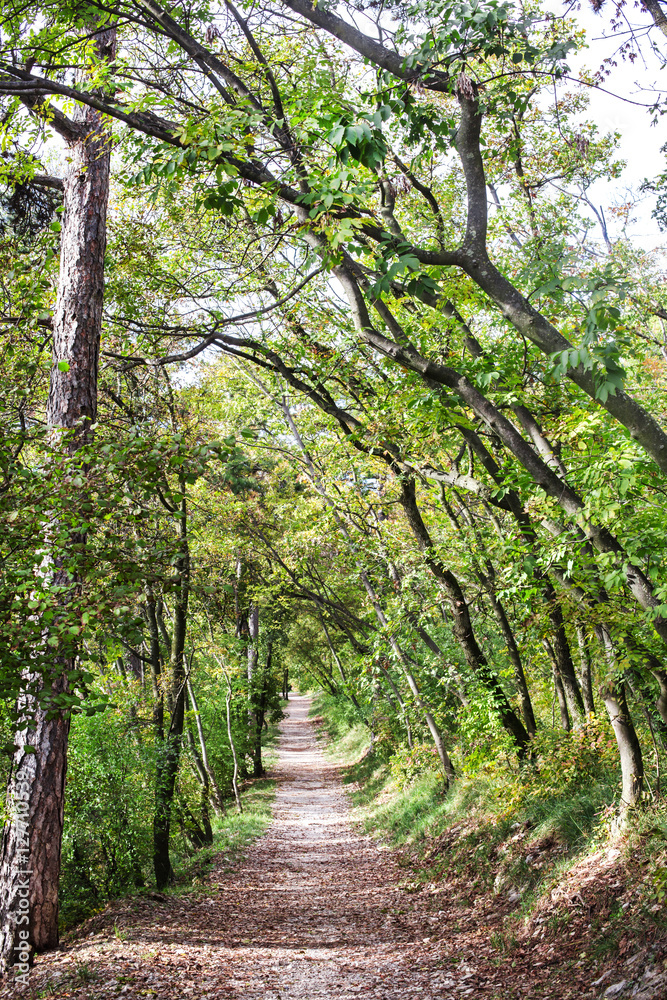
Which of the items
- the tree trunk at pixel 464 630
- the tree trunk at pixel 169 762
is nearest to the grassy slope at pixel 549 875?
the tree trunk at pixel 464 630

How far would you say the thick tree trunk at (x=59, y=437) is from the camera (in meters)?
5.56

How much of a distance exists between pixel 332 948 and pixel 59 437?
610 cm

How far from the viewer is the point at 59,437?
4.86 meters

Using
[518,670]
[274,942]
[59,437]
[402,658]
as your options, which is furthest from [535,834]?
[59,437]

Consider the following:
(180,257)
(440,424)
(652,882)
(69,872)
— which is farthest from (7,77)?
(69,872)

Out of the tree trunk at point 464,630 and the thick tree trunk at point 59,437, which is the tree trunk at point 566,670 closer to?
the tree trunk at point 464,630

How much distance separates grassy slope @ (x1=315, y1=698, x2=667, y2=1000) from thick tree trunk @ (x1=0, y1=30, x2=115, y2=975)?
4.01 meters

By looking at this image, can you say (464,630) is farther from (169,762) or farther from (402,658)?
(169,762)

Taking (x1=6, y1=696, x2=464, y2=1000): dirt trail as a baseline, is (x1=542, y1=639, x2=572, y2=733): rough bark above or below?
above

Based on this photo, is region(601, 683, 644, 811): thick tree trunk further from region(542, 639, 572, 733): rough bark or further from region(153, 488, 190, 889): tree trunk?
region(153, 488, 190, 889): tree trunk

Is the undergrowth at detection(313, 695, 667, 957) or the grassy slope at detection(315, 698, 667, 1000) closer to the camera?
the grassy slope at detection(315, 698, 667, 1000)

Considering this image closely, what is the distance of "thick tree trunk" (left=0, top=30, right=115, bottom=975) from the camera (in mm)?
5562

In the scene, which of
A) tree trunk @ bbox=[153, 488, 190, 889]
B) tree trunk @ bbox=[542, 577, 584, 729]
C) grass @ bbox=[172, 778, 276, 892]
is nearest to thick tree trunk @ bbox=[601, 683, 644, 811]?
tree trunk @ bbox=[542, 577, 584, 729]

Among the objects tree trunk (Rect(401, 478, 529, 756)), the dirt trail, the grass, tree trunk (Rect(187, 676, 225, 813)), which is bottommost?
the grass
